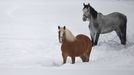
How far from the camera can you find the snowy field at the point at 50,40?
2.23 m

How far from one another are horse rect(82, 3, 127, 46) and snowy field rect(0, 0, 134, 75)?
0.12ft

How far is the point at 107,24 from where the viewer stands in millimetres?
2770

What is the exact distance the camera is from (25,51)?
254cm

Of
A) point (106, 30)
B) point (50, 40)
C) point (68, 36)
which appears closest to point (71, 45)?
point (68, 36)

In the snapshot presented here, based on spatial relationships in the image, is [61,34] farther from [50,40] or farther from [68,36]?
[50,40]

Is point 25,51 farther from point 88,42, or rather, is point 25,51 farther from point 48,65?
point 88,42

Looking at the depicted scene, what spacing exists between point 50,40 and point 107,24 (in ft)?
1.48

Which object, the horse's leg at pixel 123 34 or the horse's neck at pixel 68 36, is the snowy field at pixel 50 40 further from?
the horse's neck at pixel 68 36

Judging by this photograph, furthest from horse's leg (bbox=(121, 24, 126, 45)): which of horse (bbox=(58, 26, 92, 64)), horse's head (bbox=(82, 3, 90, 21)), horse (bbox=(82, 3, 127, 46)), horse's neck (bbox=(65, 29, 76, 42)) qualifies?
horse's neck (bbox=(65, 29, 76, 42))

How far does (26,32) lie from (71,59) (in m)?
0.55

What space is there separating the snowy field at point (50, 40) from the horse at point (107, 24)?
1.5 inches

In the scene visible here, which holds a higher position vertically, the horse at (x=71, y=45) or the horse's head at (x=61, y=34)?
the horse's head at (x=61, y=34)

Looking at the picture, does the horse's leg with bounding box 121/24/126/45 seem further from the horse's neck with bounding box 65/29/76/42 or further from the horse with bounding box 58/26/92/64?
the horse's neck with bounding box 65/29/76/42

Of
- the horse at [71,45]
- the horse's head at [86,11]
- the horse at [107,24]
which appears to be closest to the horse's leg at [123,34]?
the horse at [107,24]
